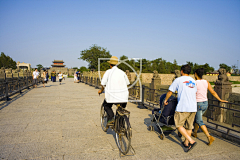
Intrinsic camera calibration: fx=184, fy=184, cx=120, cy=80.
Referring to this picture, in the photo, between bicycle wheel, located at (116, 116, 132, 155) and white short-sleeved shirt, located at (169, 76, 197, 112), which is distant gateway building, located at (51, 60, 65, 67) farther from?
white short-sleeved shirt, located at (169, 76, 197, 112)

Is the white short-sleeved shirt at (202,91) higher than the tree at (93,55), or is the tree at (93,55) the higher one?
the tree at (93,55)

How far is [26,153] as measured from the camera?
3508 millimetres

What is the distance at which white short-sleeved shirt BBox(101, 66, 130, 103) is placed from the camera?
398cm

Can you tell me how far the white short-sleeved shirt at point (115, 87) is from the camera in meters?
3.98

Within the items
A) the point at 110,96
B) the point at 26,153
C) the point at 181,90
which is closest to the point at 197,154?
the point at 181,90

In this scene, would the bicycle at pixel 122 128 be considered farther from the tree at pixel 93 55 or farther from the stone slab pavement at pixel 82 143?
the tree at pixel 93 55

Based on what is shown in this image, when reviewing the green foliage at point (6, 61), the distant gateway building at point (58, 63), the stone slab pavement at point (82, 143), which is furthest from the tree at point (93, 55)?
the distant gateway building at point (58, 63)

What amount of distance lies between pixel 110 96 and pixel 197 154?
6.87 feet

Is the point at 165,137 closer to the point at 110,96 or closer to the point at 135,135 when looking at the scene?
the point at 135,135

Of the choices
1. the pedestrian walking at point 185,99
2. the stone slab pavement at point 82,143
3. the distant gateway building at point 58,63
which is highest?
the distant gateway building at point 58,63

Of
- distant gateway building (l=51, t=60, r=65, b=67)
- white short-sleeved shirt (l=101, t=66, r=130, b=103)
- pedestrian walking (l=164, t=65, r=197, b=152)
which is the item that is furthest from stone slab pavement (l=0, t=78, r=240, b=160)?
distant gateway building (l=51, t=60, r=65, b=67)

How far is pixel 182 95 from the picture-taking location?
3.70 metres

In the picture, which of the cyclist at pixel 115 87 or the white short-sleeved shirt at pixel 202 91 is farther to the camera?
the white short-sleeved shirt at pixel 202 91

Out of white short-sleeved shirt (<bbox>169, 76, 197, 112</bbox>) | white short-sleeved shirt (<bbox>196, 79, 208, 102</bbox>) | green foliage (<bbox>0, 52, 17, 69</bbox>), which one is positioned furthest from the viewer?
green foliage (<bbox>0, 52, 17, 69</bbox>)
